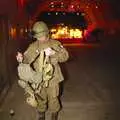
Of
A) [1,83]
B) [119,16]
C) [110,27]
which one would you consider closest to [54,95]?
[1,83]

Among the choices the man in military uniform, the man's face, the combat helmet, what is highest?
the combat helmet

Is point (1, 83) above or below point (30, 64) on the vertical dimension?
below

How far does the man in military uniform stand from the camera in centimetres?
758

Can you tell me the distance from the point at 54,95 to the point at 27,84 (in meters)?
0.62

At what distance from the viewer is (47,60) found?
760 cm

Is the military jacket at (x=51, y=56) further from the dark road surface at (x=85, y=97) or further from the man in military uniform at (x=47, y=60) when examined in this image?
the dark road surface at (x=85, y=97)

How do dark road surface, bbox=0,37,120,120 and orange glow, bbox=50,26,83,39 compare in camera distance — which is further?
orange glow, bbox=50,26,83,39

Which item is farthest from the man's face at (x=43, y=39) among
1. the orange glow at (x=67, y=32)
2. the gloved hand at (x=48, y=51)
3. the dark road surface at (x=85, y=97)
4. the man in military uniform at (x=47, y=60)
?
the orange glow at (x=67, y=32)

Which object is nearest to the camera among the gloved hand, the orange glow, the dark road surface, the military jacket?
the gloved hand

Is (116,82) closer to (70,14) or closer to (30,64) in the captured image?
(30,64)

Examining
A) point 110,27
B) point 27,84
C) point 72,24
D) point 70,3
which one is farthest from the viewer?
point 70,3

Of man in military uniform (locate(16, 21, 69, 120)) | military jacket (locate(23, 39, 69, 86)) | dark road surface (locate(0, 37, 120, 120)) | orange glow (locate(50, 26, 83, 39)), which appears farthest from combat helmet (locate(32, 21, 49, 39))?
orange glow (locate(50, 26, 83, 39))

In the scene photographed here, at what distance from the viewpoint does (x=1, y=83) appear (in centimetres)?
1184

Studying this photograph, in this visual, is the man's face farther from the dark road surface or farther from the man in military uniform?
the dark road surface
